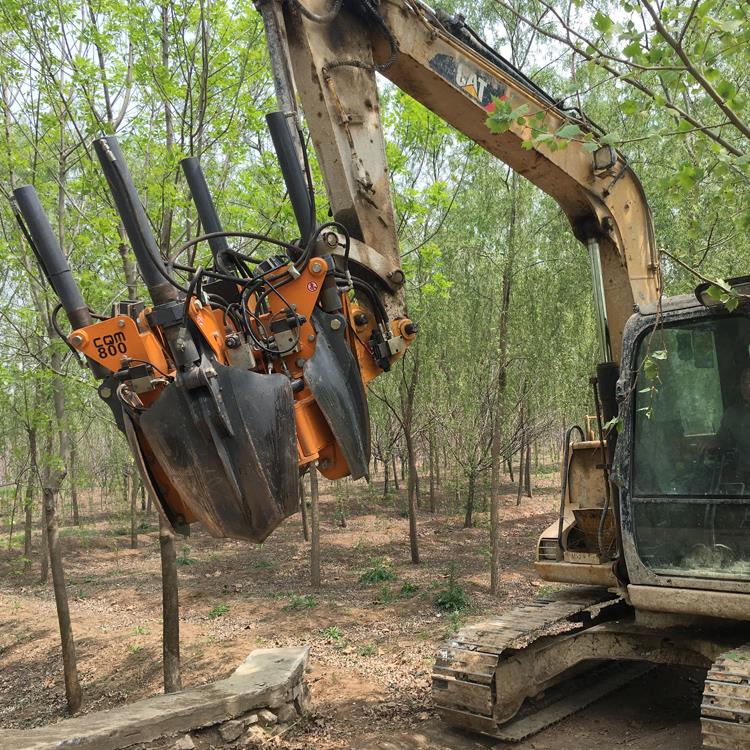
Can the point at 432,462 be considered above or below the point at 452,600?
above

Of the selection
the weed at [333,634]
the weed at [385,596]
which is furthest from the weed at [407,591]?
the weed at [333,634]

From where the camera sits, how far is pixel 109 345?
10.8ft

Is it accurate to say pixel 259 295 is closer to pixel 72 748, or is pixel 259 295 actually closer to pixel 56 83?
pixel 72 748

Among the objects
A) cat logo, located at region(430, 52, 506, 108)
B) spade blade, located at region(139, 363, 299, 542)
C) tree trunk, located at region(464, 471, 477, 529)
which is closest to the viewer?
spade blade, located at region(139, 363, 299, 542)

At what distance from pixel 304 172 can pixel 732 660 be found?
10.9ft

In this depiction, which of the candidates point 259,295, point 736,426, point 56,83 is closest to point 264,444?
point 259,295

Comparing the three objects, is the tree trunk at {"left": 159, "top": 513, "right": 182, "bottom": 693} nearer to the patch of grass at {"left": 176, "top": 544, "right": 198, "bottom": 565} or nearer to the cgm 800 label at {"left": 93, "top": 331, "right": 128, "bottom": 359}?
the cgm 800 label at {"left": 93, "top": 331, "right": 128, "bottom": 359}

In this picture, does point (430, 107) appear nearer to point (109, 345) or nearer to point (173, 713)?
point (109, 345)

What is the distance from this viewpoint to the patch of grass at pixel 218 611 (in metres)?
10.2

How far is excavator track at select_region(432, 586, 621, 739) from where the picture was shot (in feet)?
15.4

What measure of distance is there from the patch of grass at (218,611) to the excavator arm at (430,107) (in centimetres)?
701

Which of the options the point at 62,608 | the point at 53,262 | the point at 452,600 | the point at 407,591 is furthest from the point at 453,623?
the point at 53,262

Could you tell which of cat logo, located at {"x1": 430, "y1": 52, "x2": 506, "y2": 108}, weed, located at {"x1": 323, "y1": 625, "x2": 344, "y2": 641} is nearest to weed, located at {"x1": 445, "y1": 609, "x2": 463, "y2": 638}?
weed, located at {"x1": 323, "y1": 625, "x2": 344, "y2": 641}

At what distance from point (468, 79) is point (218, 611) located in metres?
8.02
